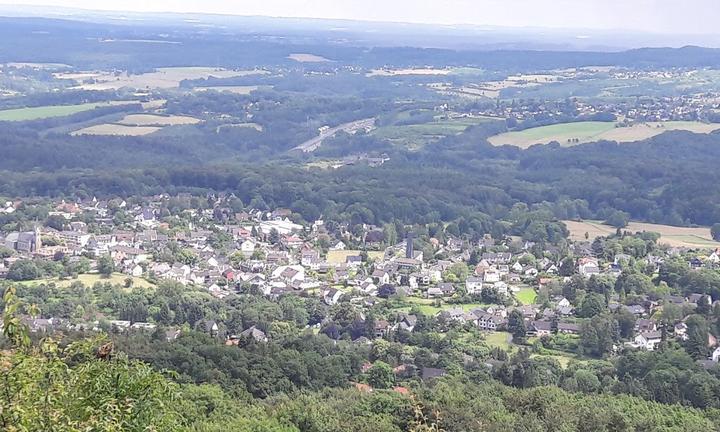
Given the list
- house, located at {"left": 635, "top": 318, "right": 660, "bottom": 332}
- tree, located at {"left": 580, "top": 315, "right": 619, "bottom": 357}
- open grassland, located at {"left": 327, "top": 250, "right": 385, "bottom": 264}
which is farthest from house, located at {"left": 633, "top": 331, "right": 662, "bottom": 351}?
open grassland, located at {"left": 327, "top": 250, "right": 385, "bottom": 264}

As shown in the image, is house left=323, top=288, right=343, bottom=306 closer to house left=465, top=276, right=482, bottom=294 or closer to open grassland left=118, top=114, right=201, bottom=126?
house left=465, top=276, right=482, bottom=294

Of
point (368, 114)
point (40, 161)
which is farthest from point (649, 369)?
point (368, 114)

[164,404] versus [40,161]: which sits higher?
[164,404]

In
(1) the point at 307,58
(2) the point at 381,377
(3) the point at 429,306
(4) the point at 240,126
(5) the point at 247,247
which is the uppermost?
(2) the point at 381,377

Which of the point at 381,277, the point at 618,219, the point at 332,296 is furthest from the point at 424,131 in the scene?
the point at 332,296

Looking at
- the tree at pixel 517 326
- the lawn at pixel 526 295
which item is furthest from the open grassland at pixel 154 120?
the tree at pixel 517 326

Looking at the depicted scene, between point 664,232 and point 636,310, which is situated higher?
point 636,310

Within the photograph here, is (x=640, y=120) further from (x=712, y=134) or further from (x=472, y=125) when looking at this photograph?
(x=472, y=125)

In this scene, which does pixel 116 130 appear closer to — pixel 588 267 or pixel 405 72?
pixel 588 267
